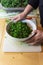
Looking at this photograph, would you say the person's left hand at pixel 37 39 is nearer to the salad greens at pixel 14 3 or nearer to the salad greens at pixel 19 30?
the salad greens at pixel 19 30

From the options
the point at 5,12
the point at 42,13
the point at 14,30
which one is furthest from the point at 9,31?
→ the point at 5,12

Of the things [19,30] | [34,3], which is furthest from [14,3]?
[19,30]

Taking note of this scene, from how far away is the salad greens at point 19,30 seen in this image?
1.07 m

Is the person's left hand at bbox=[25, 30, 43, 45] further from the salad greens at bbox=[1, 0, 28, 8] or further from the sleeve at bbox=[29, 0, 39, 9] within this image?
the salad greens at bbox=[1, 0, 28, 8]

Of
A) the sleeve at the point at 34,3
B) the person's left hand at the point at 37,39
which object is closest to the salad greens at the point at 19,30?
the person's left hand at the point at 37,39

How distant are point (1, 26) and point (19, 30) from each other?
24 cm

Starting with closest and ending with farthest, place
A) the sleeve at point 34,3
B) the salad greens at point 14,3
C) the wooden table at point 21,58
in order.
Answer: the wooden table at point 21,58
the sleeve at point 34,3
the salad greens at point 14,3

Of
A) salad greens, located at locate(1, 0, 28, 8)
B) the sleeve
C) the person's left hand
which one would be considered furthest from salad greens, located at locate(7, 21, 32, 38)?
salad greens, located at locate(1, 0, 28, 8)

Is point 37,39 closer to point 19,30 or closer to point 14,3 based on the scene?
point 19,30

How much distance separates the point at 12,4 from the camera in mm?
1441

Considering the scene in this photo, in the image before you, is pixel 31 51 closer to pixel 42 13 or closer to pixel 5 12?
pixel 42 13

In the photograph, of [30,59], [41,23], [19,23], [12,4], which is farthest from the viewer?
[12,4]

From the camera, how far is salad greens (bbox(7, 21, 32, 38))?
1074mm

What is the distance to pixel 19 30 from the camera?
1.09 m
